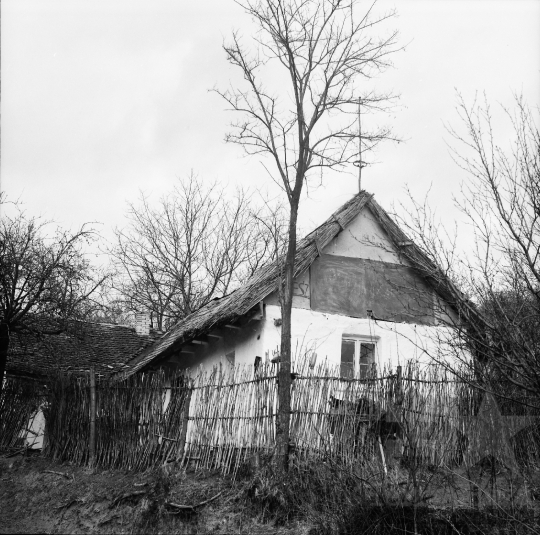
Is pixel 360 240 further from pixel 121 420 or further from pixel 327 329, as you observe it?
pixel 121 420

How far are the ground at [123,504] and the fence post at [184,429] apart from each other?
432mm

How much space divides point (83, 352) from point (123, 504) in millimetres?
11341

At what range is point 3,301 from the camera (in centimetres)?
1212

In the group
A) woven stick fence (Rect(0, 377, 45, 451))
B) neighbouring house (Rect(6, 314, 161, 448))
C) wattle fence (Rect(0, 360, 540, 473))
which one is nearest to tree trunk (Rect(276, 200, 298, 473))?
wattle fence (Rect(0, 360, 540, 473))

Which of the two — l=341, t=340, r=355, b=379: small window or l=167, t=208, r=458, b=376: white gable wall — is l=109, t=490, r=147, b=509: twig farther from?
l=341, t=340, r=355, b=379: small window

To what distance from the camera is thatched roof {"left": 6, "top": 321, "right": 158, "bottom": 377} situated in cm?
1652

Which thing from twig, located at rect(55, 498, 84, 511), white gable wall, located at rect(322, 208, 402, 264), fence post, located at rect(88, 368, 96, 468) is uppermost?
white gable wall, located at rect(322, 208, 402, 264)

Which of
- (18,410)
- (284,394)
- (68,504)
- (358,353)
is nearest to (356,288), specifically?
(358,353)

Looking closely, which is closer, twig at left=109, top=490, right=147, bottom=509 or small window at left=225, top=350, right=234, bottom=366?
twig at left=109, top=490, right=147, bottom=509

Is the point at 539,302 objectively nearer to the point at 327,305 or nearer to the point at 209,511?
the point at 209,511

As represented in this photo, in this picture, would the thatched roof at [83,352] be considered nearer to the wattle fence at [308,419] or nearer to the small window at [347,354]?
the wattle fence at [308,419]

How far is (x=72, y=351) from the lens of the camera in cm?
1897

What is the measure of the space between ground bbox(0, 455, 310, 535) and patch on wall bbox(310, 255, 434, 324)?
4.37 meters

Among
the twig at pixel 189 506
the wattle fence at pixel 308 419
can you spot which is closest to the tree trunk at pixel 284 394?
the wattle fence at pixel 308 419
